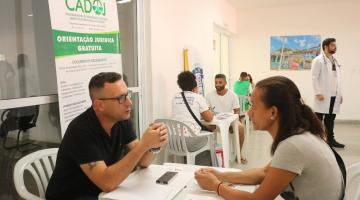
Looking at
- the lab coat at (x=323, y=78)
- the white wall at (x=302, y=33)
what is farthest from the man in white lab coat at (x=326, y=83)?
the white wall at (x=302, y=33)

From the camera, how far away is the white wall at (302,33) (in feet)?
23.7

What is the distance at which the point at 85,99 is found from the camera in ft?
7.58

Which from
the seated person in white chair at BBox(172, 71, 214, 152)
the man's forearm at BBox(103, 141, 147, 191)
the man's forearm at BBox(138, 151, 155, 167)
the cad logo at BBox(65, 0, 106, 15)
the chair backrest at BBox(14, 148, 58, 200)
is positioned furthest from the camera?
the seated person in white chair at BBox(172, 71, 214, 152)

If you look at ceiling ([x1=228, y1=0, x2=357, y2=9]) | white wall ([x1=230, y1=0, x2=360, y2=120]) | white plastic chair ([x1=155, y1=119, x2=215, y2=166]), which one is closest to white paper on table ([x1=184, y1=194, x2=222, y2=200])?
white plastic chair ([x1=155, y1=119, x2=215, y2=166])

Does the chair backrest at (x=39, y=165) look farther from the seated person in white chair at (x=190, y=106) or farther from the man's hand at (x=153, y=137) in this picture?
the seated person in white chair at (x=190, y=106)

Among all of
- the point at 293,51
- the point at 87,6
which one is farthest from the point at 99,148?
the point at 293,51

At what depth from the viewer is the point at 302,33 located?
755cm

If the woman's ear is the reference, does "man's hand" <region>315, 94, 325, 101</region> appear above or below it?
below

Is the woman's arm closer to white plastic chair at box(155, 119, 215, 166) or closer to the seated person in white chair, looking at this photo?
white plastic chair at box(155, 119, 215, 166)

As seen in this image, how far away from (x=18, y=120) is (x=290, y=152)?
1644 millimetres

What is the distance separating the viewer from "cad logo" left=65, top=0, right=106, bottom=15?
7.27 ft

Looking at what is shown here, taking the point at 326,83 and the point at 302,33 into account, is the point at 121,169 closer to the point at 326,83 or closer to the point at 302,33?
the point at 326,83

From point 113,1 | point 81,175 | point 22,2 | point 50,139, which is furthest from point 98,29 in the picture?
point 81,175

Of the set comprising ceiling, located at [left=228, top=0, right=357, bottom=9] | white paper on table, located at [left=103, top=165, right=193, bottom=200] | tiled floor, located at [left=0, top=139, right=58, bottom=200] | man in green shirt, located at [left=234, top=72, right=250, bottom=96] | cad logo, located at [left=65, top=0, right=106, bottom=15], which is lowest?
tiled floor, located at [left=0, top=139, right=58, bottom=200]
